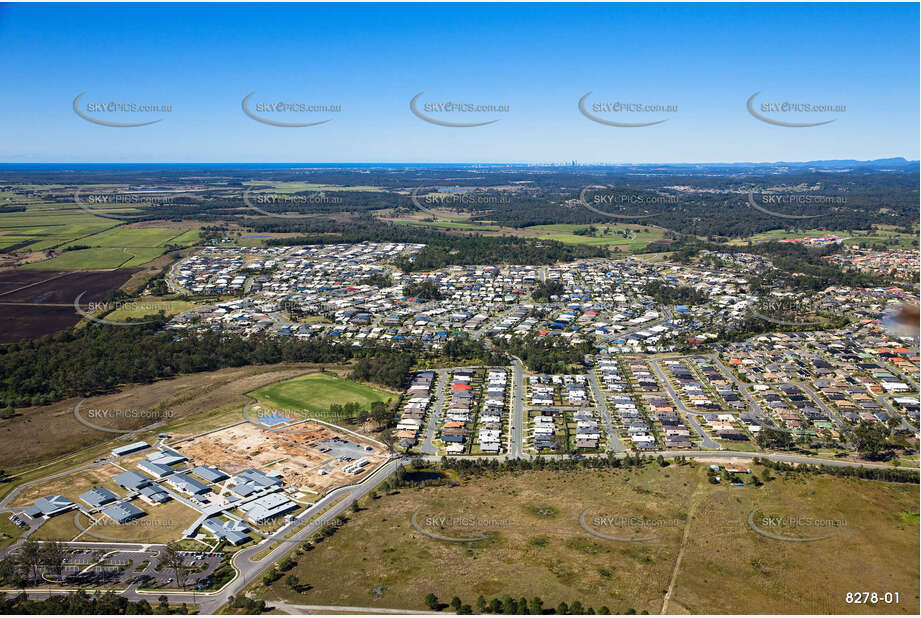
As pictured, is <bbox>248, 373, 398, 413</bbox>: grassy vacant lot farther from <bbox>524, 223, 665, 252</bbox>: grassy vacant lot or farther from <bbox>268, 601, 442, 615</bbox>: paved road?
<bbox>524, 223, 665, 252</bbox>: grassy vacant lot

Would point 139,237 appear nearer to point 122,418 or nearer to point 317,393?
point 122,418

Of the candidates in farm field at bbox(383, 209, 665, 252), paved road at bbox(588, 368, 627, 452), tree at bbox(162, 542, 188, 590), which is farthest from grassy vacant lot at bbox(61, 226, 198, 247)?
tree at bbox(162, 542, 188, 590)

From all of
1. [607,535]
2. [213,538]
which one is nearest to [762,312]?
[607,535]

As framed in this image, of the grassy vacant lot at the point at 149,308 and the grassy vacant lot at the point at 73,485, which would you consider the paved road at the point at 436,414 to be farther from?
the grassy vacant lot at the point at 149,308

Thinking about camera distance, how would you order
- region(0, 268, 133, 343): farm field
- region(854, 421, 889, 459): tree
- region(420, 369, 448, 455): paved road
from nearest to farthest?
region(854, 421, 889, 459): tree < region(420, 369, 448, 455): paved road < region(0, 268, 133, 343): farm field

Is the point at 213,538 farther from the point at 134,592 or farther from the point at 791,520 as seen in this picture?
the point at 791,520

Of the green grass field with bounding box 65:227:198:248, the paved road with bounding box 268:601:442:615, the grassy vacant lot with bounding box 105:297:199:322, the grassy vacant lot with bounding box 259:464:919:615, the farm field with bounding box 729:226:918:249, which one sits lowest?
the grassy vacant lot with bounding box 259:464:919:615
